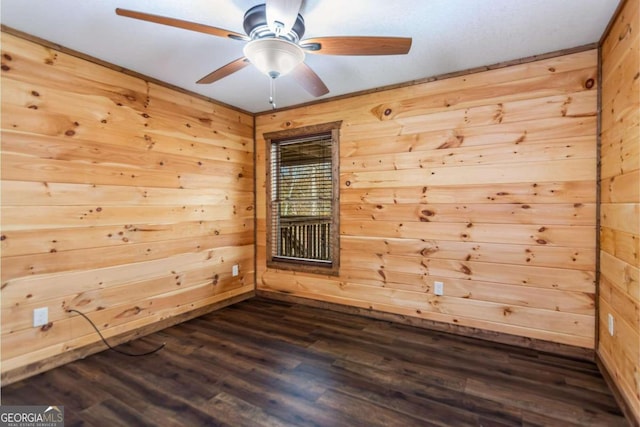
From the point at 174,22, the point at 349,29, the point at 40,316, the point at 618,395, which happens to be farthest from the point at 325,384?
the point at 349,29

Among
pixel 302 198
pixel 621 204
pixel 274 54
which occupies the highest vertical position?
pixel 274 54

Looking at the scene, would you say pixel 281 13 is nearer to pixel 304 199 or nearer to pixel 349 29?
pixel 349 29

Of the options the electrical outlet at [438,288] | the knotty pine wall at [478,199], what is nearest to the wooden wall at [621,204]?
the knotty pine wall at [478,199]

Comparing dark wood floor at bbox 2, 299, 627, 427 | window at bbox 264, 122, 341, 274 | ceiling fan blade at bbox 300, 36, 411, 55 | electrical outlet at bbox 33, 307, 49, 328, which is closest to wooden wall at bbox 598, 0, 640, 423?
dark wood floor at bbox 2, 299, 627, 427

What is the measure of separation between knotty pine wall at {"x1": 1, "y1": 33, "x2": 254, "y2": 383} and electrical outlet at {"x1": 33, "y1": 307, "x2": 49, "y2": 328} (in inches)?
1.2

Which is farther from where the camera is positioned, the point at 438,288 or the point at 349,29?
the point at 438,288

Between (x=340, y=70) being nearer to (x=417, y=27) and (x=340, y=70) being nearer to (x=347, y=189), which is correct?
(x=417, y=27)

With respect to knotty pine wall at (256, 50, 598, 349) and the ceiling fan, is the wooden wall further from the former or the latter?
the ceiling fan

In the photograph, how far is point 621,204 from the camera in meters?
1.88

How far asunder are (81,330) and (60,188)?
112 cm

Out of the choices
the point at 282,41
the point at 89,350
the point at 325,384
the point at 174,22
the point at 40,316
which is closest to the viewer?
the point at 174,22

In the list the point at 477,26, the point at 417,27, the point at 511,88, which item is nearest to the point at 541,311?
the point at 511,88

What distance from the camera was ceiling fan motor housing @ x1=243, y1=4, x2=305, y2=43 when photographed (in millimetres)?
1810

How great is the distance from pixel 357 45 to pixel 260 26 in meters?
0.60
